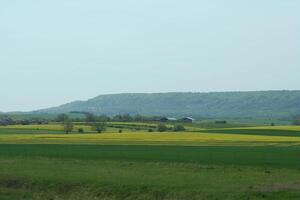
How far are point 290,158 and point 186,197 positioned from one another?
61.1 ft

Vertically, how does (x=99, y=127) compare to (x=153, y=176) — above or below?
above

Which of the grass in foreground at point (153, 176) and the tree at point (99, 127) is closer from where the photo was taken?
the grass in foreground at point (153, 176)

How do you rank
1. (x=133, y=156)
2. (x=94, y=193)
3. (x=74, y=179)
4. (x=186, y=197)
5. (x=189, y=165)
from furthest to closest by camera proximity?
(x=133, y=156), (x=189, y=165), (x=74, y=179), (x=94, y=193), (x=186, y=197)

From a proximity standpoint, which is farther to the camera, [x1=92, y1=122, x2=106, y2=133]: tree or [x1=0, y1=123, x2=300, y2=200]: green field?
[x1=92, y1=122, x2=106, y2=133]: tree

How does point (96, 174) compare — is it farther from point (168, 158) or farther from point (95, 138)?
point (95, 138)

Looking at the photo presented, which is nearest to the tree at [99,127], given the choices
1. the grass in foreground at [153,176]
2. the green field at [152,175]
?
the green field at [152,175]

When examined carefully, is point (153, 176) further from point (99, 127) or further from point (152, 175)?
point (99, 127)

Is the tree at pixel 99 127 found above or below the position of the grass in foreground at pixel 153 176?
above

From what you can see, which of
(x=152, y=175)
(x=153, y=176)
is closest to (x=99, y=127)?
(x=152, y=175)

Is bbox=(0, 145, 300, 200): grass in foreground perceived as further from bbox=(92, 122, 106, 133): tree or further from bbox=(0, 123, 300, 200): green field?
bbox=(92, 122, 106, 133): tree

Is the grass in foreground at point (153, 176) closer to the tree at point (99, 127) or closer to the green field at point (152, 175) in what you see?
the green field at point (152, 175)

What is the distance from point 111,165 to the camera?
4094cm

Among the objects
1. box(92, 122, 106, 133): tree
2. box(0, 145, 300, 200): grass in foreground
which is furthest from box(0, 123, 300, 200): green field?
box(92, 122, 106, 133): tree

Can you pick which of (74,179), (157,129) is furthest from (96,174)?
(157,129)
